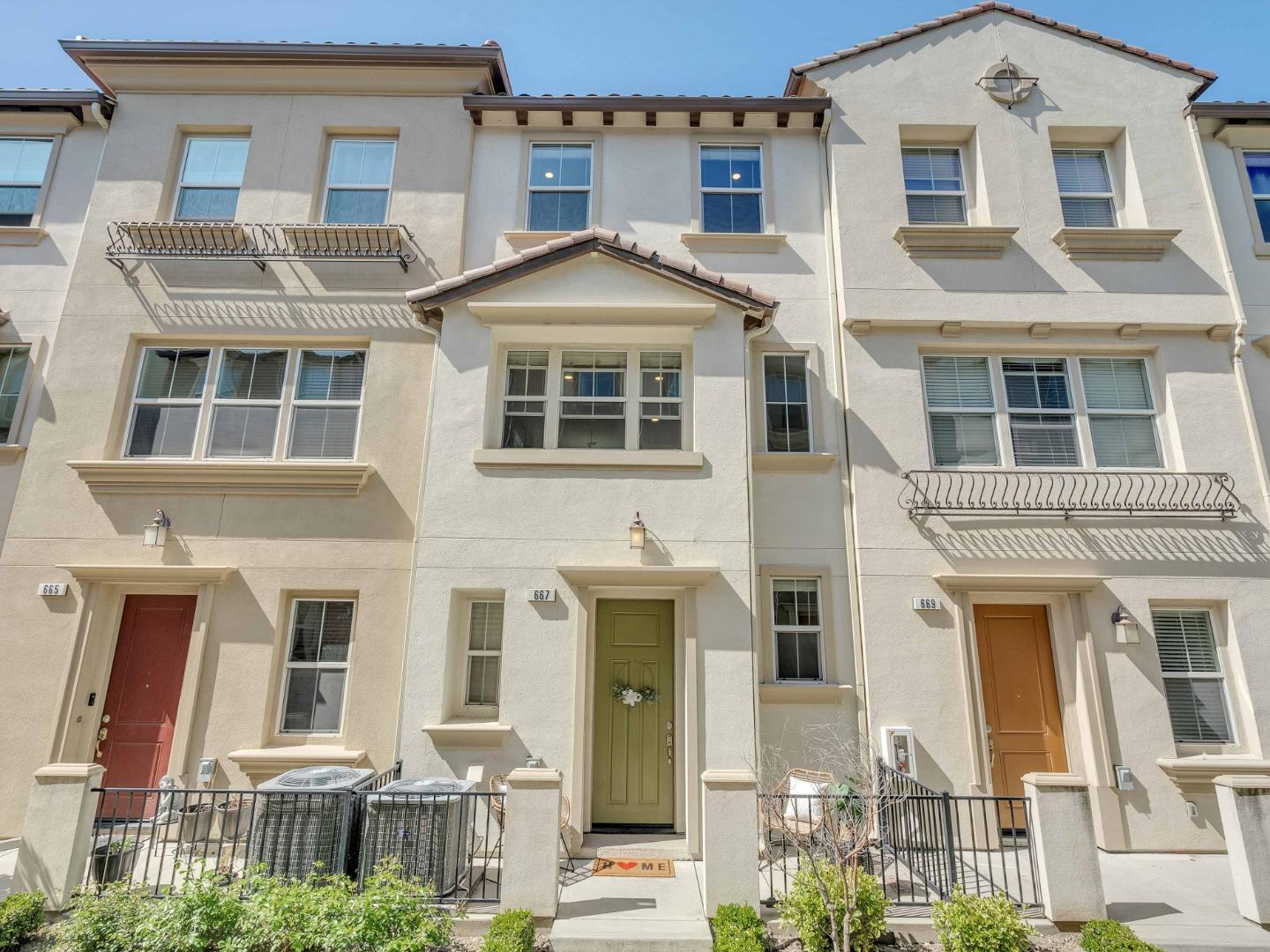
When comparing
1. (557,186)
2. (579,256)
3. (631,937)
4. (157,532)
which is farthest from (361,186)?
(631,937)

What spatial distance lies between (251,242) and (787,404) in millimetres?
8351

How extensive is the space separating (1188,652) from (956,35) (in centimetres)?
984

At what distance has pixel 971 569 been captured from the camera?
8930 mm

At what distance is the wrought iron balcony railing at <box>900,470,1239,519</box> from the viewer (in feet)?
29.6

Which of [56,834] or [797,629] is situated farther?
[797,629]

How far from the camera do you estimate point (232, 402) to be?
32.2 feet

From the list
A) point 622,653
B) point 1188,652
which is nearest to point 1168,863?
point 1188,652

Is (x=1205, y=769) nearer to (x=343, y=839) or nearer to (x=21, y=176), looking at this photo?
(x=343, y=839)

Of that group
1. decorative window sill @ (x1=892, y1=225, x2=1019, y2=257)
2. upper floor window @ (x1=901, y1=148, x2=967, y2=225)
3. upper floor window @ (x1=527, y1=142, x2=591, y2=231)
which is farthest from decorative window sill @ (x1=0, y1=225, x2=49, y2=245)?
upper floor window @ (x1=901, y1=148, x2=967, y2=225)

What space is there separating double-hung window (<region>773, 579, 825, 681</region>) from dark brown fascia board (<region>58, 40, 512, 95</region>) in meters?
9.49

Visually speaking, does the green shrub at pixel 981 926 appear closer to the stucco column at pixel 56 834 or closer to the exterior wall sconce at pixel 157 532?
the stucco column at pixel 56 834

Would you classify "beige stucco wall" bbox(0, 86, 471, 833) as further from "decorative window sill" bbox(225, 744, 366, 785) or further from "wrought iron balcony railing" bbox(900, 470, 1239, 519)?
"wrought iron balcony railing" bbox(900, 470, 1239, 519)

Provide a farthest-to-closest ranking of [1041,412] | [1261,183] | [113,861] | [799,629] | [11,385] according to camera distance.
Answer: [1261,183] < [11,385] < [1041,412] < [799,629] < [113,861]

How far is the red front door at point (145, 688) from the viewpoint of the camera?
8.65 m
